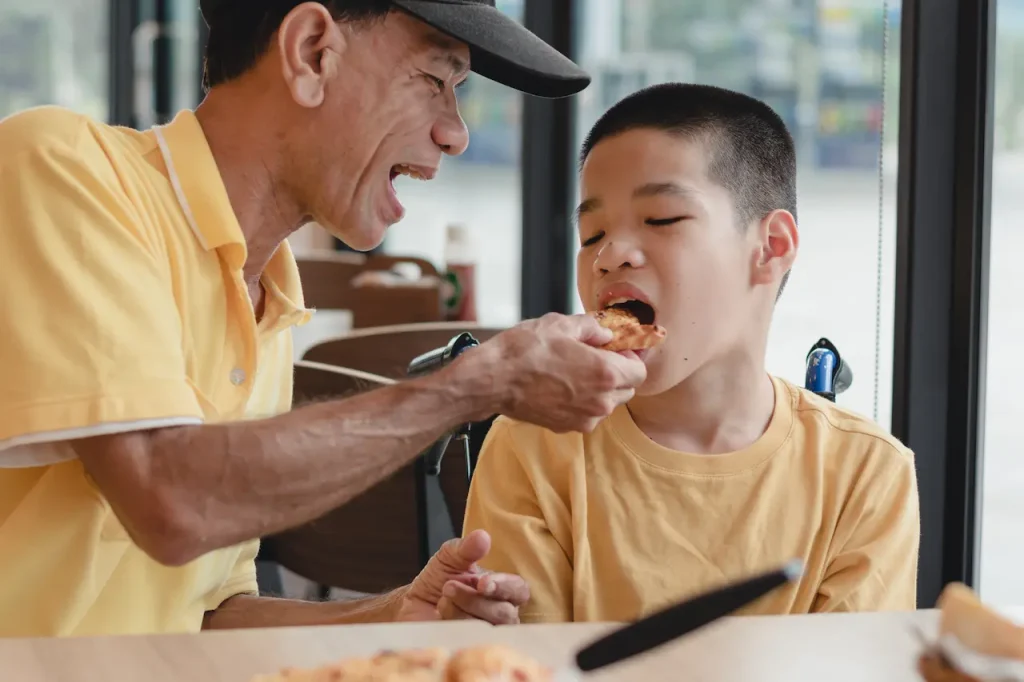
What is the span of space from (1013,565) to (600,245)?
42.3 inches

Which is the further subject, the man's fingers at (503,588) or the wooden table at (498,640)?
the man's fingers at (503,588)

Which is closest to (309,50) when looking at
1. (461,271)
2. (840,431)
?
(840,431)

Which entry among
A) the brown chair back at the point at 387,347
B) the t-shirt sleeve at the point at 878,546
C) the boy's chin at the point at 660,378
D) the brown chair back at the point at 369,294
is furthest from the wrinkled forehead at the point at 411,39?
the brown chair back at the point at 369,294

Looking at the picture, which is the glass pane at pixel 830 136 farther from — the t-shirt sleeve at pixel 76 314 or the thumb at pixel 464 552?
the t-shirt sleeve at pixel 76 314

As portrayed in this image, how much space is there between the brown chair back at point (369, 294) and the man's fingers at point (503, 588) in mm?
2150

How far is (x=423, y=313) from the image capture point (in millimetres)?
3604

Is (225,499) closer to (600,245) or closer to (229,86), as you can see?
(229,86)

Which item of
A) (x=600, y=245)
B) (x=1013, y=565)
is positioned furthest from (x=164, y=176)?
(x=1013, y=565)

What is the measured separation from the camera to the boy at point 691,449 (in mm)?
1563

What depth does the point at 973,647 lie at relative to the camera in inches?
34.3

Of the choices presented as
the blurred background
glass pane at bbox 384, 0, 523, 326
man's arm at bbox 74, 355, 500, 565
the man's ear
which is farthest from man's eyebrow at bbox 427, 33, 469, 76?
glass pane at bbox 384, 0, 523, 326

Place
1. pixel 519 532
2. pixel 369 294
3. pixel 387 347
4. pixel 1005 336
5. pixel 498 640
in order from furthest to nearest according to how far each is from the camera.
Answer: pixel 369 294
pixel 387 347
pixel 1005 336
pixel 519 532
pixel 498 640

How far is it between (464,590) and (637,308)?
1.54ft

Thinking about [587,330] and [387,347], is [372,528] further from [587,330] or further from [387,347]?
[587,330]
